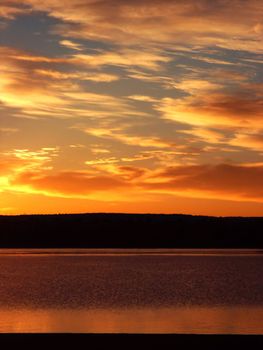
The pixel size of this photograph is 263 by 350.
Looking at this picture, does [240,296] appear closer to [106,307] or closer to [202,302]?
[202,302]

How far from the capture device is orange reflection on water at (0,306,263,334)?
29500mm

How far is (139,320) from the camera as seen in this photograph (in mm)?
33656

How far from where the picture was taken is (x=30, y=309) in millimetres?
40062

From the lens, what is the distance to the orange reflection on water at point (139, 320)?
2950 cm

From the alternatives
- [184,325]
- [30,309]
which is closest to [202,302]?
[30,309]

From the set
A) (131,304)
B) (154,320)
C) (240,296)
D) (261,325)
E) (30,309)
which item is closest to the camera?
(261,325)
